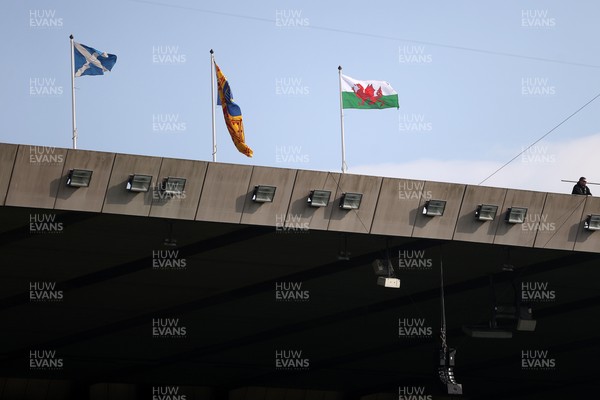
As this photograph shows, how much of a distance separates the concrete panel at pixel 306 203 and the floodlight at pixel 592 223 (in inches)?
303

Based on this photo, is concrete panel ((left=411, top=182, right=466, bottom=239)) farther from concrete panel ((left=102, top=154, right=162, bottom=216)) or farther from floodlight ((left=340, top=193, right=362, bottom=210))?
concrete panel ((left=102, top=154, right=162, bottom=216))

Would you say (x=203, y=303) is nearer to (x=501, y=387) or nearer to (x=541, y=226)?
(x=541, y=226)

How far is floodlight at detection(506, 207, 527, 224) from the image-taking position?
31812 millimetres

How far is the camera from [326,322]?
135 ft

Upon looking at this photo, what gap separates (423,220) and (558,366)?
17.5 metres

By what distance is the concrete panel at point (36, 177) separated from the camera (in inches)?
1100

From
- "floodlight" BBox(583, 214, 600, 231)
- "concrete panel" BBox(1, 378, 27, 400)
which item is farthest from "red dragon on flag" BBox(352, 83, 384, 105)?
"concrete panel" BBox(1, 378, 27, 400)

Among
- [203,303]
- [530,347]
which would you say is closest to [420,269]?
[203,303]

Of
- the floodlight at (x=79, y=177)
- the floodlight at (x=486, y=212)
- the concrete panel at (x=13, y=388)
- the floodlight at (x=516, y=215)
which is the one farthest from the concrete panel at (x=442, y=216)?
the concrete panel at (x=13, y=388)

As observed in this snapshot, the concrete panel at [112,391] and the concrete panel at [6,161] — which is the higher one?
the concrete panel at [6,161]

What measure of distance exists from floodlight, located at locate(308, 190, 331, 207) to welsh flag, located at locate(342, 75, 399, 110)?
447 cm

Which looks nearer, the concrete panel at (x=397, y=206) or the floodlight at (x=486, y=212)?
the concrete panel at (x=397, y=206)

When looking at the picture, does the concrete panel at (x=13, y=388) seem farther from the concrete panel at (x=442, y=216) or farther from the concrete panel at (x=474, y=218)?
the concrete panel at (x=474, y=218)

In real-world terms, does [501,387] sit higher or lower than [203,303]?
lower
